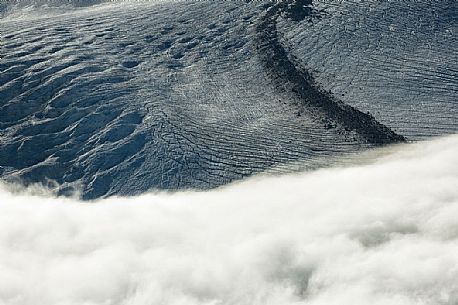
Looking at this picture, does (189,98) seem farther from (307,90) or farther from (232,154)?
(307,90)

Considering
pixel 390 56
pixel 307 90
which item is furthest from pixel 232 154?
pixel 390 56

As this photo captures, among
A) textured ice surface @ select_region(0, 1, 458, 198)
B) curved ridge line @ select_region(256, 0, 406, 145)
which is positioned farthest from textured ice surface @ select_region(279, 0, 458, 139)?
curved ridge line @ select_region(256, 0, 406, 145)

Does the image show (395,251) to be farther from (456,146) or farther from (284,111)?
(284,111)

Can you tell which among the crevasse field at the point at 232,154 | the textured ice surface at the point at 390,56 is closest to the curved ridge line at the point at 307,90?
the crevasse field at the point at 232,154

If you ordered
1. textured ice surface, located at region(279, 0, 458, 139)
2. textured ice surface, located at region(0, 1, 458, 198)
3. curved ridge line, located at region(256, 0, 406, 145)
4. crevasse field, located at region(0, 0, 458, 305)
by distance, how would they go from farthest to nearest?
1. textured ice surface, located at region(279, 0, 458, 139)
2. curved ridge line, located at region(256, 0, 406, 145)
3. textured ice surface, located at region(0, 1, 458, 198)
4. crevasse field, located at region(0, 0, 458, 305)

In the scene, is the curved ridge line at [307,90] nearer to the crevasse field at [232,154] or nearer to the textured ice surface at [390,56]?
the crevasse field at [232,154]

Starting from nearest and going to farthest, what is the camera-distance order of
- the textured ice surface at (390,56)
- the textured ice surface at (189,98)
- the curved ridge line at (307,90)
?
the textured ice surface at (189,98)
the curved ridge line at (307,90)
the textured ice surface at (390,56)

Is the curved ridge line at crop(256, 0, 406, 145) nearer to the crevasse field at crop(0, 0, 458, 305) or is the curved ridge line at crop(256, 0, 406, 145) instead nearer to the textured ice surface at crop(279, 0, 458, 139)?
the crevasse field at crop(0, 0, 458, 305)
